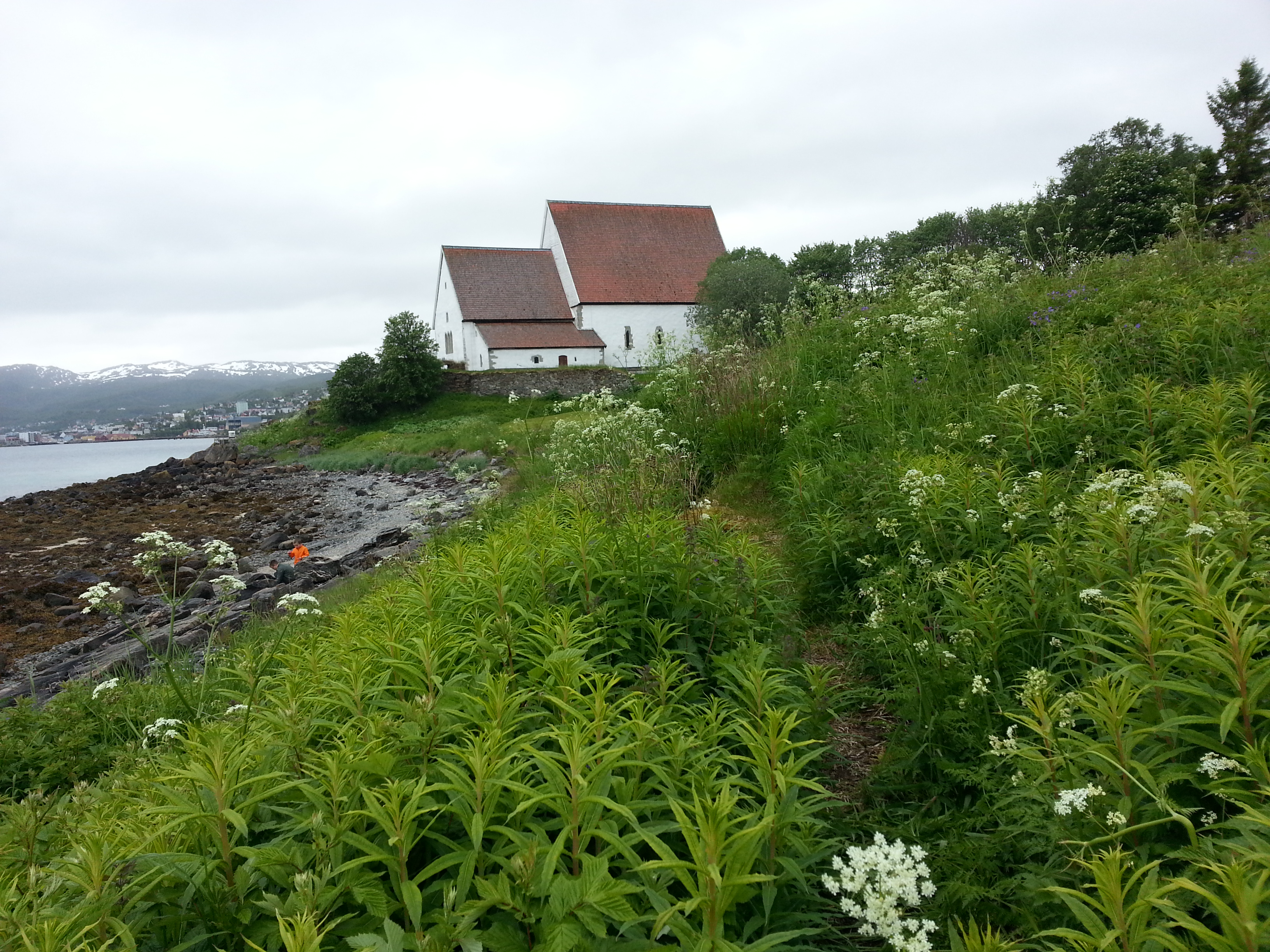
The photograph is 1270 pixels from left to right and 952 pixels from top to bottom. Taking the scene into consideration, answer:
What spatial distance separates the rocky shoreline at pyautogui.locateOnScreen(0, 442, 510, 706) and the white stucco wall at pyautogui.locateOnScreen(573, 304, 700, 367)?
71.6 feet

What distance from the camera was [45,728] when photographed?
4.57m

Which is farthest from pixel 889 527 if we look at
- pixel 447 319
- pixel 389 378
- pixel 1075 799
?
pixel 447 319

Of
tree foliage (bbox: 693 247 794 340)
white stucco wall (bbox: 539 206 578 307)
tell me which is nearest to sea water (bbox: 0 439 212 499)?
white stucco wall (bbox: 539 206 578 307)

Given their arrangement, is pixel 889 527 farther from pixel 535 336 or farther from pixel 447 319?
pixel 447 319

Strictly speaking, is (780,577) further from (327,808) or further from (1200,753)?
(327,808)

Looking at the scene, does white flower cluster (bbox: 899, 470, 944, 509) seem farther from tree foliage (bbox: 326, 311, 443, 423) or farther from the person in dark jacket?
tree foliage (bbox: 326, 311, 443, 423)

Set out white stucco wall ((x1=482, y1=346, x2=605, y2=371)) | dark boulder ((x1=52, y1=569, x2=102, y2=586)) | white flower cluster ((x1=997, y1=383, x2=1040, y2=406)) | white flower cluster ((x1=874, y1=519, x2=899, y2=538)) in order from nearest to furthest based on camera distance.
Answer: white flower cluster ((x1=874, y1=519, x2=899, y2=538))
white flower cluster ((x1=997, y1=383, x2=1040, y2=406))
dark boulder ((x1=52, y1=569, x2=102, y2=586))
white stucco wall ((x1=482, y1=346, x2=605, y2=371))

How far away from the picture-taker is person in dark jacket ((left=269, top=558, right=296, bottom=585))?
458 inches

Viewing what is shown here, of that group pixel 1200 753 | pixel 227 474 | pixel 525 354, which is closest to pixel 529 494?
pixel 1200 753

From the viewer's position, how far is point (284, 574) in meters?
11.9

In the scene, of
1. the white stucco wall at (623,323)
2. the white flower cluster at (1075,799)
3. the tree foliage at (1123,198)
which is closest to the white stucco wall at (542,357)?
the white stucco wall at (623,323)

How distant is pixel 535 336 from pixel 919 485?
43486 millimetres

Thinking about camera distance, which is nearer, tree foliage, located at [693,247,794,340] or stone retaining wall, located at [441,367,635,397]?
tree foliage, located at [693,247,794,340]

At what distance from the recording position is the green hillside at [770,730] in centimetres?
176
